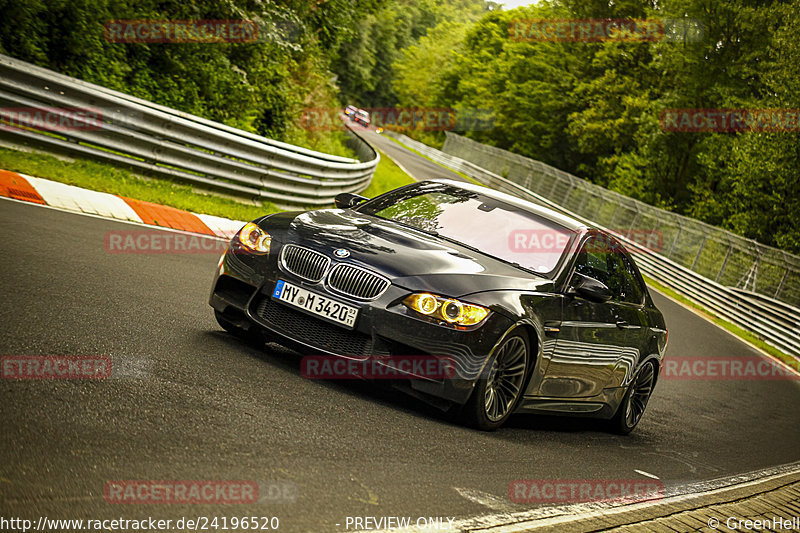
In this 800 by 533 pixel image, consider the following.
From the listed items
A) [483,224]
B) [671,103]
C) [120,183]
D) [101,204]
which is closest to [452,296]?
[483,224]

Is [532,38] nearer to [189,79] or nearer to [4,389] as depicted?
A: [189,79]

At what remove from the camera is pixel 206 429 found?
4.24m

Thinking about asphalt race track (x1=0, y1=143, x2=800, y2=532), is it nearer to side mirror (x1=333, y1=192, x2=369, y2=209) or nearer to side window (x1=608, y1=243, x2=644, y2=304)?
side window (x1=608, y1=243, x2=644, y2=304)

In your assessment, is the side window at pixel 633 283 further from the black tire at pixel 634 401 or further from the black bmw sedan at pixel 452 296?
the black tire at pixel 634 401

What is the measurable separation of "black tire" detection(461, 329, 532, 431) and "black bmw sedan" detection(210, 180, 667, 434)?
0.01m

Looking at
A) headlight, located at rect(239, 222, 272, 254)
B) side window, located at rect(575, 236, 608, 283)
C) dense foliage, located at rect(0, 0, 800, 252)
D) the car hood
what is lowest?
headlight, located at rect(239, 222, 272, 254)

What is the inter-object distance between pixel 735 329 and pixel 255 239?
64.0ft

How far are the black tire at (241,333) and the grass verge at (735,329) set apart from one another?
52.5 ft

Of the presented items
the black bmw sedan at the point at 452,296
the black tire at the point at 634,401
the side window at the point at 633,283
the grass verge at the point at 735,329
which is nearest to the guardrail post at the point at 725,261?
the grass verge at the point at 735,329

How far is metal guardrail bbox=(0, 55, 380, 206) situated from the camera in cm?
1166

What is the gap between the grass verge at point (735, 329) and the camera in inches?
800

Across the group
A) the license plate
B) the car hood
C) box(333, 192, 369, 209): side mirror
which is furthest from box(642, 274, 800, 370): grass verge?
the license plate

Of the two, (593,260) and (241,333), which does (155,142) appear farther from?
(593,260)

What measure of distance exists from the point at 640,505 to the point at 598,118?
54550 mm
